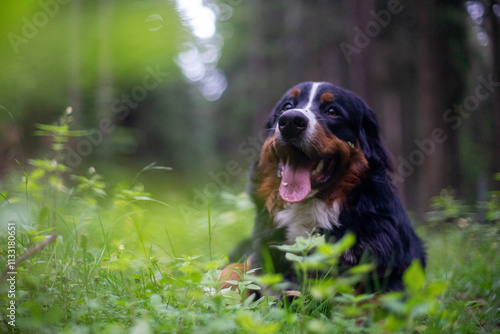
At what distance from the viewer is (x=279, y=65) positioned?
1337cm

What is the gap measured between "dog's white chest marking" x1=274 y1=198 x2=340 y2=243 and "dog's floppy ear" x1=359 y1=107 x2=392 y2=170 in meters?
0.56

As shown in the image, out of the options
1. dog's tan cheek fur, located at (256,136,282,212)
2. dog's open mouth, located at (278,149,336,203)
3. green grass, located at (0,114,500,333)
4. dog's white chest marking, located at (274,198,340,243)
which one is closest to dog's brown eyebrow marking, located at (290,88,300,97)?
dog's tan cheek fur, located at (256,136,282,212)

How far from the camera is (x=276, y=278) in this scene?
148 centimetres

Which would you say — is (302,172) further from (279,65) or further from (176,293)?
(279,65)

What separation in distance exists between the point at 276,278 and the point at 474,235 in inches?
166

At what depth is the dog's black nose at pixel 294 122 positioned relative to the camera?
2867 mm

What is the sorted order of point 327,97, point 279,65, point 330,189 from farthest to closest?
point 279,65 → point 327,97 → point 330,189

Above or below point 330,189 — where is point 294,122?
above

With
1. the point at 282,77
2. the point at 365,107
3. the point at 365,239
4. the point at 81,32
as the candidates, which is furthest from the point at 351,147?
the point at 282,77

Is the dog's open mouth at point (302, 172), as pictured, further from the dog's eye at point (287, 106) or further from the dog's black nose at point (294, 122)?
the dog's eye at point (287, 106)

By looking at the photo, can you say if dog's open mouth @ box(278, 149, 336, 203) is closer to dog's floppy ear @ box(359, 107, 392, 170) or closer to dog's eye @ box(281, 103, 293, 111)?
dog's floppy ear @ box(359, 107, 392, 170)

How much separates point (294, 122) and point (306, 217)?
2.44 ft

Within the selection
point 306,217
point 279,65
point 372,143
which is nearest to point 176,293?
point 306,217

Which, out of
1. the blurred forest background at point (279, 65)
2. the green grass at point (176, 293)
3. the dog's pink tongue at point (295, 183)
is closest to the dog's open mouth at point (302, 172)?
the dog's pink tongue at point (295, 183)
